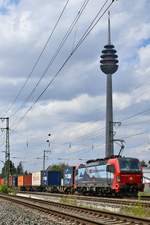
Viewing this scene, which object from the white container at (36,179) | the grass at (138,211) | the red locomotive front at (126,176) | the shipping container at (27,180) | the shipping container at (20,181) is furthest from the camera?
the shipping container at (20,181)

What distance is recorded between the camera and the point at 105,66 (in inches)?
7677

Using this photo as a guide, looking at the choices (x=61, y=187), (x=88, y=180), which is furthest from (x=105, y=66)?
(x=88, y=180)

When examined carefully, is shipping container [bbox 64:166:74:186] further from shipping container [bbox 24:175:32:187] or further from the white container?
shipping container [bbox 24:175:32:187]

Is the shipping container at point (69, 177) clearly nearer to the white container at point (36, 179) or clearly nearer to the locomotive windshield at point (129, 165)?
the white container at point (36, 179)

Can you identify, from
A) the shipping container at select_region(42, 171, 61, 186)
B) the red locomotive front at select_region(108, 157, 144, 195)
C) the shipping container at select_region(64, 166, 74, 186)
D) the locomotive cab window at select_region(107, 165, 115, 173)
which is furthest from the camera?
the shipping container at select_region(42, 171, 61, 186)

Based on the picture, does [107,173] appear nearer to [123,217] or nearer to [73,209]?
[73,209]

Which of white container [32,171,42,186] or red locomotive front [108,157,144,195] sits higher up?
red locomotive front [108,157,144,195]

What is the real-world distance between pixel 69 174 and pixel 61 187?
6520mm

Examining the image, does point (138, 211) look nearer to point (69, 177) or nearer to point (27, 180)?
point (69, 177)

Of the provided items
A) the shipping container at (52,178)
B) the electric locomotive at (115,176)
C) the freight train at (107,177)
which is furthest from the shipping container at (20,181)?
the electric locomotive at (115,176)

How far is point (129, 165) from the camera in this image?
41.7 m

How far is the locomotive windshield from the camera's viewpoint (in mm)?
41188

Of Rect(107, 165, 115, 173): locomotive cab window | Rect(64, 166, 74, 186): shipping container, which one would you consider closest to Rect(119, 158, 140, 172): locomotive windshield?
Rect(107, 165, 115, 173): locomotive cab window

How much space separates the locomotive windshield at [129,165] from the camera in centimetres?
4119
